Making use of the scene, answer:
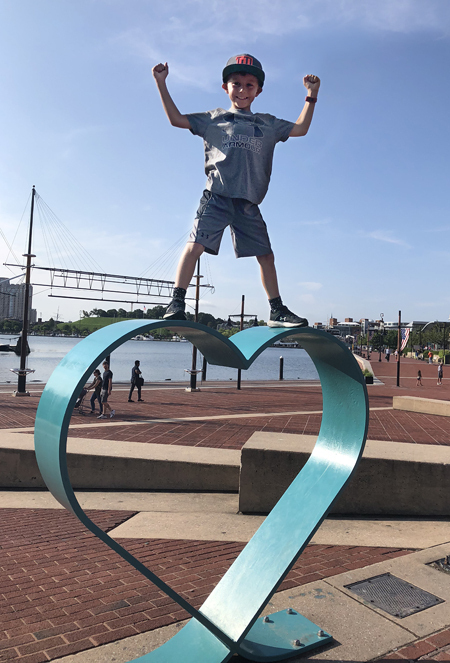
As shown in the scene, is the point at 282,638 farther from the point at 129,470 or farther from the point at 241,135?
the point at 129,470

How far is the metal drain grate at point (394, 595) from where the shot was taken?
3887 mm

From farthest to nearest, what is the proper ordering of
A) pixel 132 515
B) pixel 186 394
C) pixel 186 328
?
pixel 186 394 → pixel 132 515 → pixel 186 328

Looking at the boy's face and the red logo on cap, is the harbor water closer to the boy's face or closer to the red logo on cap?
the boy's face

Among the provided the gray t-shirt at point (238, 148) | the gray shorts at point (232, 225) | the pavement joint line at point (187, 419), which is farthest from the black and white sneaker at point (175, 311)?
the pavement joint line at point (187, 419)

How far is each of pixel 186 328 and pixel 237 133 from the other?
150cm

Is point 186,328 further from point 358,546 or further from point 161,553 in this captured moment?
point 358,546

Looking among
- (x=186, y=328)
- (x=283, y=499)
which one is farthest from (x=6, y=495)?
(x=186, y=328)

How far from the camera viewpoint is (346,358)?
3.59m

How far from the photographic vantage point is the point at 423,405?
557 inches

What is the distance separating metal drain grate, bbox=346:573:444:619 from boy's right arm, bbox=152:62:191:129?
3925 mm

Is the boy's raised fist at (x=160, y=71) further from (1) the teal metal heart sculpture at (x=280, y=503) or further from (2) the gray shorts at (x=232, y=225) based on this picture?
(1) the teal metal heart sculpture at (x=280, y=503)

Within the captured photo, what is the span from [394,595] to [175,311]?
9.71 ft

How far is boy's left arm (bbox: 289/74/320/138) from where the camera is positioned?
3.80m

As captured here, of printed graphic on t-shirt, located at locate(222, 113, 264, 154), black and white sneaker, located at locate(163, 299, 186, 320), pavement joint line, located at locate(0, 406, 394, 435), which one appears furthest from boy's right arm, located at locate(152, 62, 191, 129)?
pavement joint line, located at locate(0, 406, 394, 435)
